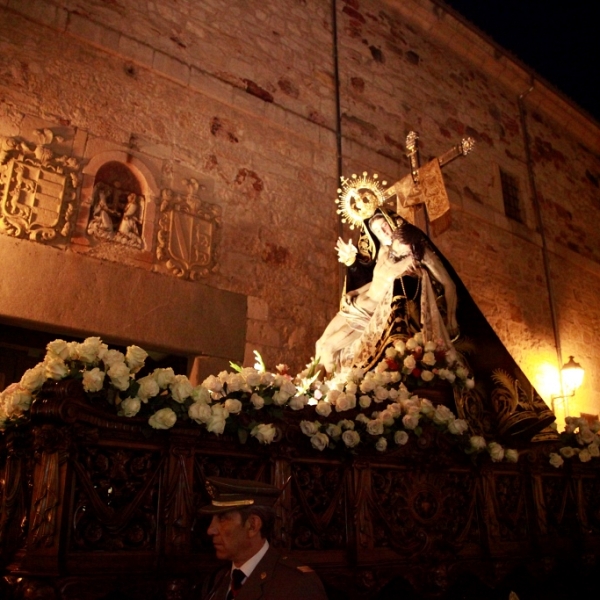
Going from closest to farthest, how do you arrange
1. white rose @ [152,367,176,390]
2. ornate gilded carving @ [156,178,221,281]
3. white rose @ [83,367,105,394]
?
white rose @ [83,367,105,394]
white rose @ [152,367,176,390]
ornate gilded carving @ [156,178,221,281]

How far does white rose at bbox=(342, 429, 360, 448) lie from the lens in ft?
11.0

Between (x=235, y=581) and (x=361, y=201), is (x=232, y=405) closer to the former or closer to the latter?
(x=235, y=581)

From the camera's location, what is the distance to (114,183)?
18.2ft

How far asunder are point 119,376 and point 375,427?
151 centimetres

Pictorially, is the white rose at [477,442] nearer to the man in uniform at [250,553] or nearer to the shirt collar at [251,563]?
the man in uniform at [250,553]

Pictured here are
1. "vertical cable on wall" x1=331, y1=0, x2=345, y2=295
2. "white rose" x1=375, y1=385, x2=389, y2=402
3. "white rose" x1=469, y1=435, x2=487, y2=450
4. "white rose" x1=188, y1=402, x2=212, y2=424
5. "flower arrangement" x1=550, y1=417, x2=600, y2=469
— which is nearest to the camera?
"white rose" x1=188, y1=402, x2=212, y2=424

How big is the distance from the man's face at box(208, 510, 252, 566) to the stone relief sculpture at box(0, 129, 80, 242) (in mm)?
3456

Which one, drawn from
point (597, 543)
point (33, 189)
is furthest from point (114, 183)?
point (597, 543)

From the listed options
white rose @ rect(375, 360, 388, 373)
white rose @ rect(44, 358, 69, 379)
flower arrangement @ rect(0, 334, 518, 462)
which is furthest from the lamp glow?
white rose @ rect(44, 358, 69, 379)

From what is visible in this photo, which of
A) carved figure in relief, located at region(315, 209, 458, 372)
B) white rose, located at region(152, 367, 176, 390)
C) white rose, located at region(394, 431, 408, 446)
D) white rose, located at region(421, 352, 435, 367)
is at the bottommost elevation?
white rose, located at region(394, 431, 408, 446)

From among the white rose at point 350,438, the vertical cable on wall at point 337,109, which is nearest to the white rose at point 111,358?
the white rose at point 350,438

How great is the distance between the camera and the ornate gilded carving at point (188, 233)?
5.60 metres

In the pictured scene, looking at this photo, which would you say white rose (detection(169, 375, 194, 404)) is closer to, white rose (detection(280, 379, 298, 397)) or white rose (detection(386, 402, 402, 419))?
white rose (detection(280, 379, 298, 397))

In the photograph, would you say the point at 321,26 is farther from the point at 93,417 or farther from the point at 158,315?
the point at 93,417
